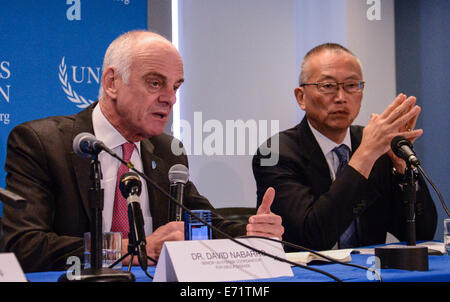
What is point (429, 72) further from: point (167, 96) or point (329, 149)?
point (167, 96)

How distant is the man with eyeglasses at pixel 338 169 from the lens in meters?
2.36

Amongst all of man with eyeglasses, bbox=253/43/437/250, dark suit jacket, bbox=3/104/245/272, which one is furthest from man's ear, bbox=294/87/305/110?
dark suit jacket, bbox=3/104/245/272

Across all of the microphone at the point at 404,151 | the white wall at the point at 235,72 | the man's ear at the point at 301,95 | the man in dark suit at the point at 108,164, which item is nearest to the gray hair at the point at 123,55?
the man in dark suit at the point at 108,164

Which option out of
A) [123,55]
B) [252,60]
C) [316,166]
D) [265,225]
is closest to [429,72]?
[252,60]

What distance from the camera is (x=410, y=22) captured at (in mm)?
4039

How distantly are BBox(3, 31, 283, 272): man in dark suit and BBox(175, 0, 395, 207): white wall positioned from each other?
1.32m

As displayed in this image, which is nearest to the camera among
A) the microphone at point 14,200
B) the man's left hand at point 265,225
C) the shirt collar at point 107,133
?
the microphone at point 14,200

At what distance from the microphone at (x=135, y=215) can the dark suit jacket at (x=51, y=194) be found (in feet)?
1.73

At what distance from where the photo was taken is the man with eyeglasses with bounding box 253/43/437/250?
2355 millimetres

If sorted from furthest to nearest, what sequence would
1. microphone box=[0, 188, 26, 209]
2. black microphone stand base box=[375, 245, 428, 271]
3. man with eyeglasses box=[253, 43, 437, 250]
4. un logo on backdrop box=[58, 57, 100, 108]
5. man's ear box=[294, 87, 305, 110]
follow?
un logo on backdrop box=[58, 57, 100, 108], man's ear box=[294, 87, 305, 110], man with eyeglasses box=[253, 43, 437, 250], black microphone stand base box=[375, 245, 428, 271], microphone box=[0, 188, 26, 209]

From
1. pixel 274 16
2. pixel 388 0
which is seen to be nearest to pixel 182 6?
pixel 274 16

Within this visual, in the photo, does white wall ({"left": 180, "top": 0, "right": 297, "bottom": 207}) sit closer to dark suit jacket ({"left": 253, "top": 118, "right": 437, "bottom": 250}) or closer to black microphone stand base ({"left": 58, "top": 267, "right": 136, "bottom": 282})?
dark suit jacket ({"left": 253, "top": 118, "right": 437, "bottom": 250})

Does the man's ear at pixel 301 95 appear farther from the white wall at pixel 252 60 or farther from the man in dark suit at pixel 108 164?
the white wall at pixel 252 60

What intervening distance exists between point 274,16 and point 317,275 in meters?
3.00
